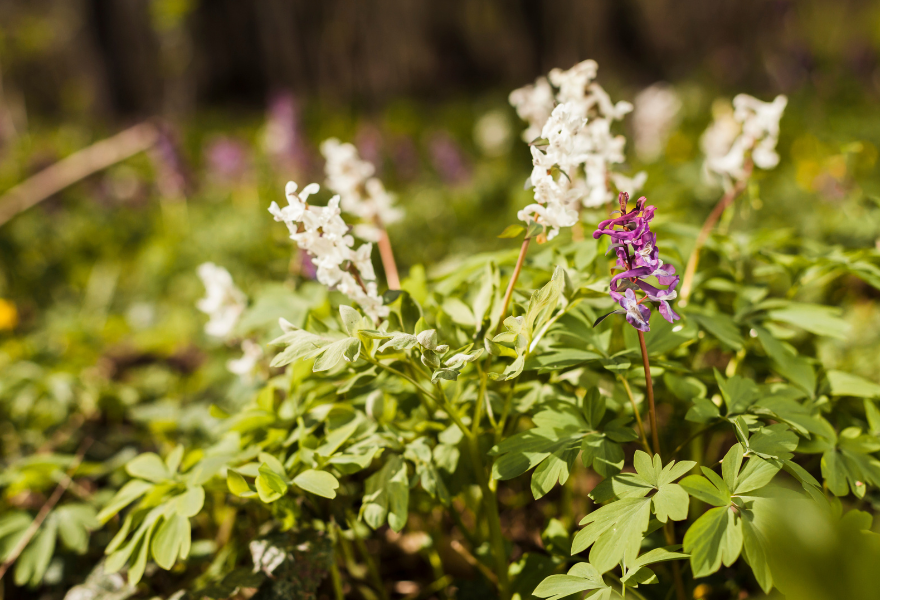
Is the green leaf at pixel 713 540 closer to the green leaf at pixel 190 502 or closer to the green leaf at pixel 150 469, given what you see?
the green leaf at pixel 190 502

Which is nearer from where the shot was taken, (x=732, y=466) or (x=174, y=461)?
(x=732, y=466)

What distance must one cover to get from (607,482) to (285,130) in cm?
313

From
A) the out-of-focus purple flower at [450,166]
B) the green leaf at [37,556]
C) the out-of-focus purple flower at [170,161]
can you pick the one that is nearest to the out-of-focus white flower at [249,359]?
the green leaf at [37,556]

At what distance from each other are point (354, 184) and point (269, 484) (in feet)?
3.04

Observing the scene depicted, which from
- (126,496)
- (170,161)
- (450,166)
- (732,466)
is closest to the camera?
(732,466)

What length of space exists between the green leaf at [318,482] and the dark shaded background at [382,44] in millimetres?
8162

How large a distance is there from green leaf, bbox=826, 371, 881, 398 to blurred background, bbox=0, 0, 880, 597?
1.67 feet

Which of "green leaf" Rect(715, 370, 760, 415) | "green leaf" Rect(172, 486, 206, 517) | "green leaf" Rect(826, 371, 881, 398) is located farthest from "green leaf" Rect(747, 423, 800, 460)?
"green leaf" Rect(172, 486, 206, 517)

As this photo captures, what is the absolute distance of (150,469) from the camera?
1.21 meters

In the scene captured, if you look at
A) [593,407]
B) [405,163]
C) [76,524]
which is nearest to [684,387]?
[593,407]

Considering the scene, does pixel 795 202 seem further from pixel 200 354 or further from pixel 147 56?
pixel 147 56

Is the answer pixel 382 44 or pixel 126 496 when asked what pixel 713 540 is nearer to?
pixel 126 496

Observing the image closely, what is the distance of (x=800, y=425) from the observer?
0.95 meters

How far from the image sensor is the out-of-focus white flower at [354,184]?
1.56m
